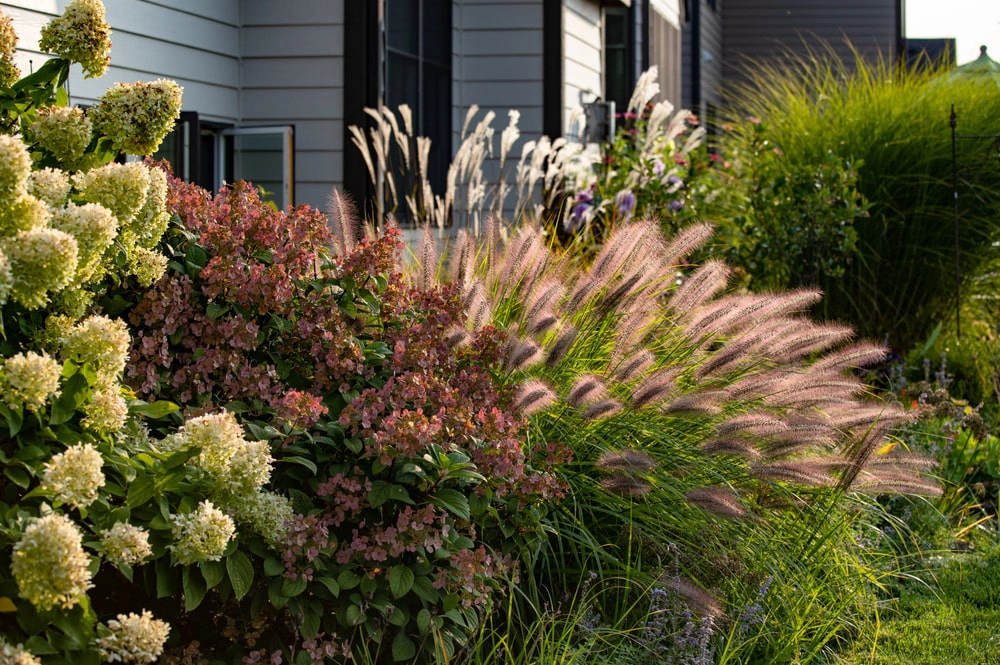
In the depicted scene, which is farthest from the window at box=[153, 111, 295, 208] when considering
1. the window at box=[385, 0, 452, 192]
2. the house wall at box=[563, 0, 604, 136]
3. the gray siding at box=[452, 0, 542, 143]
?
the house wall at box=[563, 0, 604, 136]

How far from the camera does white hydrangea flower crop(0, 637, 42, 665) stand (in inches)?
65.7

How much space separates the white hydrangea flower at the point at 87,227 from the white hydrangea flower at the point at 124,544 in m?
0.47

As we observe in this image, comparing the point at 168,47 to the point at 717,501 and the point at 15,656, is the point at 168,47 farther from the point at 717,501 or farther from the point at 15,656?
the point at 15,656

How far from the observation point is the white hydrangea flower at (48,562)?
1683 mm

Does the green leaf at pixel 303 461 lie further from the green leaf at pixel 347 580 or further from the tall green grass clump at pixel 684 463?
the tall green grass clump at pixel 684 463

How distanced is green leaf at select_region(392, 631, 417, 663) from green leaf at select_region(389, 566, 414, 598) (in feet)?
0.34

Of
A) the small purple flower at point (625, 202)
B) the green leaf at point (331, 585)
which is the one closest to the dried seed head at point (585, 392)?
the green leaf at point (331, 585)

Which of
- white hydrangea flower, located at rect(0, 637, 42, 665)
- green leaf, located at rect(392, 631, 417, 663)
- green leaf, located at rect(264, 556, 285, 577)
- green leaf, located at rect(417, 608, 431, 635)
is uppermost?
green leaf, located at rect(264, 556, 285, 577)

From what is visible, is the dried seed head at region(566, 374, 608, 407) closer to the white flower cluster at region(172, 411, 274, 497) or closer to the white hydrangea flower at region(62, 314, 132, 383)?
the white flower cluster at region(172, 411, 274, 497)

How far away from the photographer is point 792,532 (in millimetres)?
3301

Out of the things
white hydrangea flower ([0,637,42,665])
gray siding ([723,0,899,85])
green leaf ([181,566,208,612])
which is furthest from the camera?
gray siding ([723,0,899,85])

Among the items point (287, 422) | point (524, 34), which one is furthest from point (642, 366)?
point (524, 34)

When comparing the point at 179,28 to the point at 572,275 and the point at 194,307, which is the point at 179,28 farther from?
the point at 194,307

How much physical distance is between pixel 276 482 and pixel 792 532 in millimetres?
1570
